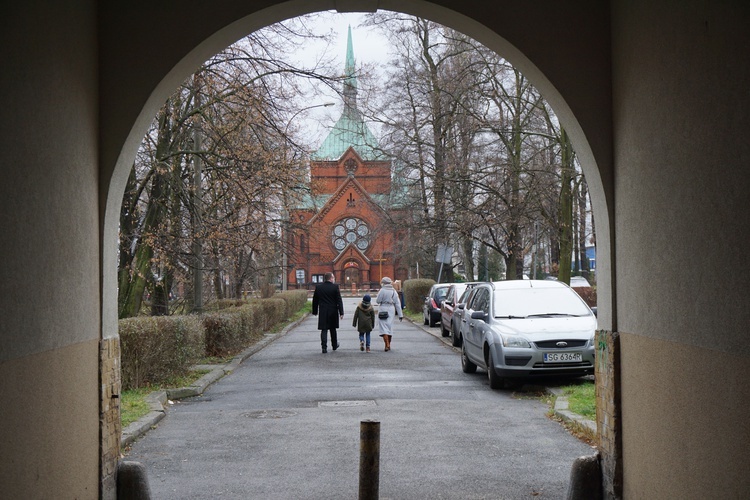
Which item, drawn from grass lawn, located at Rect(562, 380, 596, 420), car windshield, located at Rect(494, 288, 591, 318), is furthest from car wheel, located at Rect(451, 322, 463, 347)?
grass lawn, located at Rect(562, 380, 596, 420)

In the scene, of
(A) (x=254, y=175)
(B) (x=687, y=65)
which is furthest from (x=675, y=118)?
(A) (x=254, y=175)

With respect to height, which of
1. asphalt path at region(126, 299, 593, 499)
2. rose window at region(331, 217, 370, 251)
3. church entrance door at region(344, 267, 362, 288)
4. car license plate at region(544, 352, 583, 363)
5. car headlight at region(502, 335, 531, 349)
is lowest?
asphalt path at region(126, 299, 593, 499)

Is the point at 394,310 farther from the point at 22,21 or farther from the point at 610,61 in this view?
the point at 22,21

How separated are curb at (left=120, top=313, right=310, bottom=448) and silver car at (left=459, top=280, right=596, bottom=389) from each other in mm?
4568

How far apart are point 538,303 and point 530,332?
1.58 m

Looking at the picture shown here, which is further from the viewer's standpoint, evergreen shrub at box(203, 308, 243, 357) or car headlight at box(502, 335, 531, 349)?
evergreen shrub at box(203, 308, 243, 357)

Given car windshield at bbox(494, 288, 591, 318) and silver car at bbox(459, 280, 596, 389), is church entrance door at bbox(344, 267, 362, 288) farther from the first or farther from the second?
car windshield at bbox(494, 288, 591, 318)

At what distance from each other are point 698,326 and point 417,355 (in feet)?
53.0

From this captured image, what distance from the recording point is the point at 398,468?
27.1 feet

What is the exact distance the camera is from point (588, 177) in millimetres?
7109

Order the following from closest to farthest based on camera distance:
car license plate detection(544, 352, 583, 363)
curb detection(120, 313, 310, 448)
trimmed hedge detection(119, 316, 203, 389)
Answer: curb detection(120, 313, 310, 448) → trimmed hedge detection(119, 316, 203, 389) → car license plate detection(544, 352, 583, 363)

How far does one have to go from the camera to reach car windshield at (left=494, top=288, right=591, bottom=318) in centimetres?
1500

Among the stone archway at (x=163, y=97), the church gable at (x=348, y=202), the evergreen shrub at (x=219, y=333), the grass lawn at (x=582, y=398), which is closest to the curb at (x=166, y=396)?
the evergreen shrub at (x=219, y=333)

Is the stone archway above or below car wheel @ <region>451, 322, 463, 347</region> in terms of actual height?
above
